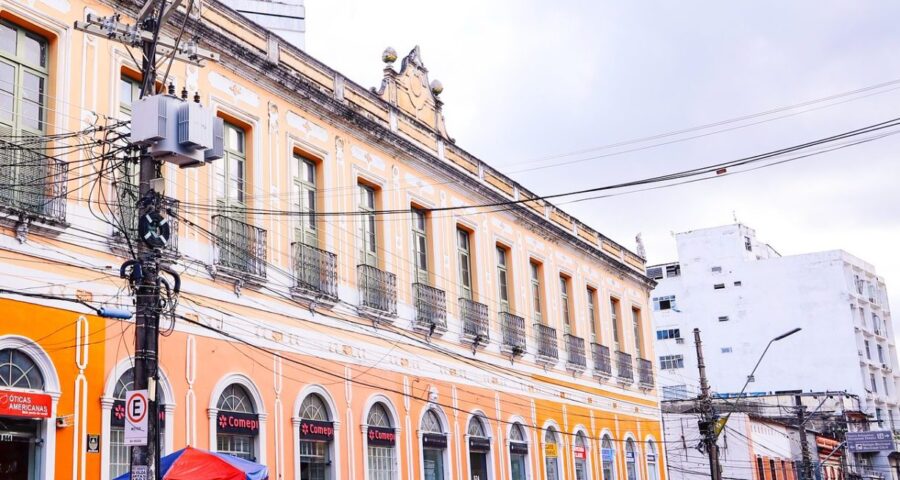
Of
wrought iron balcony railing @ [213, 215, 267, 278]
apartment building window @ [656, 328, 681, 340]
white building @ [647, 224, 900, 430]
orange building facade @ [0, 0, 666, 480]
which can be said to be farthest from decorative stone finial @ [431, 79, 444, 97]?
apartment building window @ [656, 328, 681, 340]

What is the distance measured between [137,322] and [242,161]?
725 centimetres

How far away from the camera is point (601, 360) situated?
99.1 ft

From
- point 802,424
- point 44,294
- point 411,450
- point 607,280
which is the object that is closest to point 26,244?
point 44,294

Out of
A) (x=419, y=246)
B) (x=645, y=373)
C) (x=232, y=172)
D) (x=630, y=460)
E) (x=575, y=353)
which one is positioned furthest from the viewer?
(x=645, y=373)

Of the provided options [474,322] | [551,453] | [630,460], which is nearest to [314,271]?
[474,322]

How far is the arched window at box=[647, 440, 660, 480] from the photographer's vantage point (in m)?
32.1

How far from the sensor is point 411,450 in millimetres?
20312

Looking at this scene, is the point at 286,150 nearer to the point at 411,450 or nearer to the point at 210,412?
the point at 210,412

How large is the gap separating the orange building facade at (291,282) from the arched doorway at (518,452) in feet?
0.24


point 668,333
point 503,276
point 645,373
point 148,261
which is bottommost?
point 148,261

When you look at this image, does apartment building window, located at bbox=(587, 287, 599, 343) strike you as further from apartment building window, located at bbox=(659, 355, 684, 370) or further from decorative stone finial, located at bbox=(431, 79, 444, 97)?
apartment building window, located at bbox=(659, 355, 684, 370)

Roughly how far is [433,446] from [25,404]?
10.2m

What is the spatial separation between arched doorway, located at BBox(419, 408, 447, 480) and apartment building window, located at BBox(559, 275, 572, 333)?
784cm

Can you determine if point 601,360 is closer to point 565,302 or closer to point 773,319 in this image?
point 565,302
